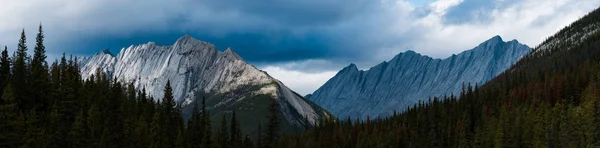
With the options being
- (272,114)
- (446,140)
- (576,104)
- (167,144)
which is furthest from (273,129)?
(576,104)

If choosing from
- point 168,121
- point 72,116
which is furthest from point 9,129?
point 168,121

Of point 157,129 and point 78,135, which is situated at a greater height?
point 157,129

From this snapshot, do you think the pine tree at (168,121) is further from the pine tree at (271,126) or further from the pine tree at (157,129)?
the pine tree at (271,126)

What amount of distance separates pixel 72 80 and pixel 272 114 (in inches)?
1870

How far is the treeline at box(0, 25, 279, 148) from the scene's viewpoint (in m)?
95.2

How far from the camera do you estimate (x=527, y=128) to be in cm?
15350

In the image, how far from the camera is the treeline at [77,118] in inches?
3748

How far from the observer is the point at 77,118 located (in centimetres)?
10488

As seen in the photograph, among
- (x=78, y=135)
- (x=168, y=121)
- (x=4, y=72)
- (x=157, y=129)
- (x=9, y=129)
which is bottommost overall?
(x=78, y=135)

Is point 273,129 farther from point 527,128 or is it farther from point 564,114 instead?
point 564,114

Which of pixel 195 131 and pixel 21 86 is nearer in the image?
pixel 21 86

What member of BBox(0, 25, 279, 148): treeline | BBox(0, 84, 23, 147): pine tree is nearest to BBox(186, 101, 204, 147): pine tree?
BBox(0, 25, 279, 148): treeline

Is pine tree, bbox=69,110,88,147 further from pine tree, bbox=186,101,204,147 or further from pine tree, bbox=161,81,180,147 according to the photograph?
pine tree, bbox=186,101,204,147

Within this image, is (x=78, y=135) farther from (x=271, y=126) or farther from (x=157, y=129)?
(x=157, y=129)
